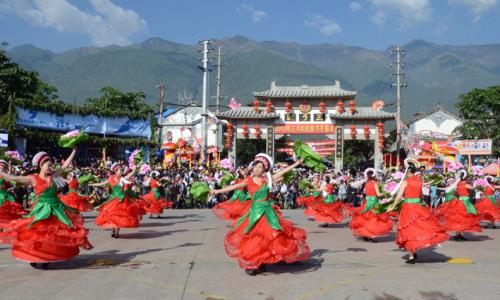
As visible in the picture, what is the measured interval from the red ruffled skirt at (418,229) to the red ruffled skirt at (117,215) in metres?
5.99

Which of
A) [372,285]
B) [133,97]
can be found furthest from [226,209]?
[133,97]

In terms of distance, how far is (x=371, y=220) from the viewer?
11.5 meters

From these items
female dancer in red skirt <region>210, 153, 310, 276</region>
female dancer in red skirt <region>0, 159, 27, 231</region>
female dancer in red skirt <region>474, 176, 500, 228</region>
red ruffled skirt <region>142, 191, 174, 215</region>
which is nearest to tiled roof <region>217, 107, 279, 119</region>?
red ruffled skirt <region>142, 191, 174, 215</region>

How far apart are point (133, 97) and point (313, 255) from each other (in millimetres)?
42978

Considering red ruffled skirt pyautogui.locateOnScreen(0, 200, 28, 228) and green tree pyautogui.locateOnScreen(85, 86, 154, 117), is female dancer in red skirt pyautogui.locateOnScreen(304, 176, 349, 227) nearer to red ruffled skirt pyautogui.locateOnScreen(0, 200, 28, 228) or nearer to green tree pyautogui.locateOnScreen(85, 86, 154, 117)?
red ruffled skirt pyautogui.locateOnScreen(0, 200, 28, 228)

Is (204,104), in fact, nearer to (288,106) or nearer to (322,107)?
(288,106)

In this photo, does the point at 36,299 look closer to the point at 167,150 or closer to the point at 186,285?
the point at 186,285

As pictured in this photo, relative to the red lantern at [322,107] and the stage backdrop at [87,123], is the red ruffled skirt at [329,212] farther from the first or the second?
the red lantern at [322,107]

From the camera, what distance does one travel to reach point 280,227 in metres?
7.55

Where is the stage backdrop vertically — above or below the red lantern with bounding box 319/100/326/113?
below

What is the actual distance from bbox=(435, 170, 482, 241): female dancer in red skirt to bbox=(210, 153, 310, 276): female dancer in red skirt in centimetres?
545

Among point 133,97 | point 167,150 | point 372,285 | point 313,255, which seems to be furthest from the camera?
point 133,97

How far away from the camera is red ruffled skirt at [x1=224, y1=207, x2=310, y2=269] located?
7.41 m

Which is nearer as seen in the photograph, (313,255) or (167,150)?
(313,255)
